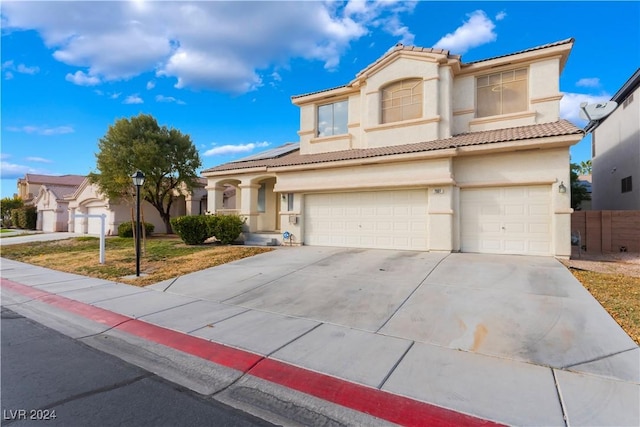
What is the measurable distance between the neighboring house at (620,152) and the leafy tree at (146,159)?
2205 cm

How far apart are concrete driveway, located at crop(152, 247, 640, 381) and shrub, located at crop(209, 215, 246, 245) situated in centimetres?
461

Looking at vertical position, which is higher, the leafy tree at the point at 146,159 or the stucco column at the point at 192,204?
the leafy tree at the point at 146,159

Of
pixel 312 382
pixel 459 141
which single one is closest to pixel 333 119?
pixel 459 141

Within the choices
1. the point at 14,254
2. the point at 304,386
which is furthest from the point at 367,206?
the point at 14,254

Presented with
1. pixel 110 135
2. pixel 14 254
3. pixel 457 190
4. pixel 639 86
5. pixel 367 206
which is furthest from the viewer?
Result: pixel 110 135

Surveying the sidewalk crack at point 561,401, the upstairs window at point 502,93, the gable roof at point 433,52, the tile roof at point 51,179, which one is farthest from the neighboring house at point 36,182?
the sidewalk crack at point 561,401

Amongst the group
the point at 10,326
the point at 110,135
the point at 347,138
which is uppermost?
the point at 110,135

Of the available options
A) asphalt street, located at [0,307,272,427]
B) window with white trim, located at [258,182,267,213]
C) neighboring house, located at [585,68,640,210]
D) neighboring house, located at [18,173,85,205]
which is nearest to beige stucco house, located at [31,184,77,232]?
neighboring house, located at [18,173,85,205]

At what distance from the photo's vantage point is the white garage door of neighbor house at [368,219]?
38.2 ft

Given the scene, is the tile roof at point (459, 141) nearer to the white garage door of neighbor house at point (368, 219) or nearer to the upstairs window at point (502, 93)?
the upstairs window at point (502, 93)

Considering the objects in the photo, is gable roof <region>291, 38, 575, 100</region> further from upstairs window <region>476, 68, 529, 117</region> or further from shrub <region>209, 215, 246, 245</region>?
shrub <region>209, 215, 246, 245</region>

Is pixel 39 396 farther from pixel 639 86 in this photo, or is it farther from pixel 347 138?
pixel 639 86

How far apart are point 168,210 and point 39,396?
22.0 m

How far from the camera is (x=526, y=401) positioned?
308cm
